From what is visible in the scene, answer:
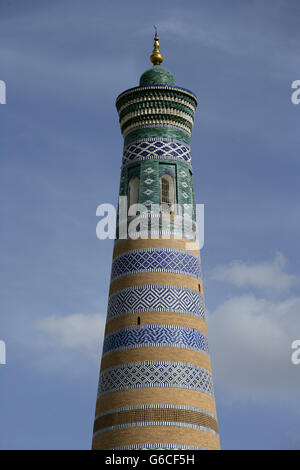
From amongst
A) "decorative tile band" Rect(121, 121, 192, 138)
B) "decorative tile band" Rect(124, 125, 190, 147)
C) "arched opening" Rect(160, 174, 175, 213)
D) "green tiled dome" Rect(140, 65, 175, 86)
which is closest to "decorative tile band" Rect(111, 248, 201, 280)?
"arched opening" Rect(160, 174, 175, 213)

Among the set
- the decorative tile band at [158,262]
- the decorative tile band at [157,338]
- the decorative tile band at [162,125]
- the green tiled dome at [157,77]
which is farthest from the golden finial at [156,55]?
the decorative tile band at [157,338]

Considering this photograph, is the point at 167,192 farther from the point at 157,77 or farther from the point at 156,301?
the point at 157,77

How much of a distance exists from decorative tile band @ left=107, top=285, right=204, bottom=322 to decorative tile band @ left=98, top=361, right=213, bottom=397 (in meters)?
1.32

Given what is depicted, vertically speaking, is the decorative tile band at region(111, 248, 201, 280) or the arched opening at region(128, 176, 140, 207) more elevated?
the arched opening at region(128, 176, 140, 207)

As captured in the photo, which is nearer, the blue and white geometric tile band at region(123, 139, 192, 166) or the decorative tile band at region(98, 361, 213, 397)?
the decorative tile band at region(98, 361, 213, 397)

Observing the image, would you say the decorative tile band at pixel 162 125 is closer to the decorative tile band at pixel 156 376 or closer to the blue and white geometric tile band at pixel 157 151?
the blue and white geometric tile band at pixel 157 151

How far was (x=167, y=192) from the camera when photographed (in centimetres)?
2153

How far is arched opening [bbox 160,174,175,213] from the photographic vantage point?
69.5 ft

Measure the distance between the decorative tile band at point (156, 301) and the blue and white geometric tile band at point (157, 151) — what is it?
355 cm

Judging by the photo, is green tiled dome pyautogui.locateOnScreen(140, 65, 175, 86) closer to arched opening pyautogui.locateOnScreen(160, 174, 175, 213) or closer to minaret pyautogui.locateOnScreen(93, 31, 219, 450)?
minaret pyautogui.locateOnScreen(93, 31, 219, 450)

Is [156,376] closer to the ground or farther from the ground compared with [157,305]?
closer to the ground

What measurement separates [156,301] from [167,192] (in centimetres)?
311

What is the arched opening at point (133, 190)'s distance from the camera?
70.6 ft

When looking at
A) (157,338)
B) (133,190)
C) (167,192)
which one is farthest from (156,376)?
(133,190)
